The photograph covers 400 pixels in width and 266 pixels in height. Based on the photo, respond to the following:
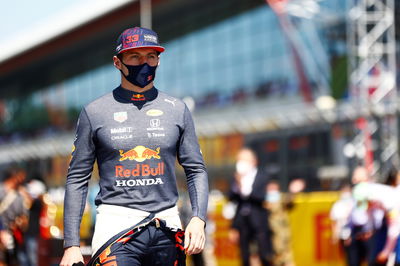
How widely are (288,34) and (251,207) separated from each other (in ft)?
71.7

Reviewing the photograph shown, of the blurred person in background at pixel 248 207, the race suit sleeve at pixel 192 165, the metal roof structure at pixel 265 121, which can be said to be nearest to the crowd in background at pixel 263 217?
the blurred person in background at pixel 248 207

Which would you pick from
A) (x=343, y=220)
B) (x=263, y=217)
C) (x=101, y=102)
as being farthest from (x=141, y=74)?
(x=343, y=220)

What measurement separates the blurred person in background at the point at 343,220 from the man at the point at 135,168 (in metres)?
7.38

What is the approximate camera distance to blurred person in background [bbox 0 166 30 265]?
1281 centimetres

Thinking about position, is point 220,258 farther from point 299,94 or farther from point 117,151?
point 299,94

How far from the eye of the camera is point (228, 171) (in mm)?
34281

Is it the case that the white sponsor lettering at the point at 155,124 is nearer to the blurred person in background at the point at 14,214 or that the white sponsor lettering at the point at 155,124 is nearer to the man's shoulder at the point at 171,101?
the man's shoulder at the point at 171,101

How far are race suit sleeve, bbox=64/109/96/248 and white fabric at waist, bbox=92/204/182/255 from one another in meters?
0.09

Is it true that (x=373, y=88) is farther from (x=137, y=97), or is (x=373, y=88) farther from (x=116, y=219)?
(x=116, y=219)

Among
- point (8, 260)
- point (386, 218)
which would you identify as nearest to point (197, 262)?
point (8, 260)

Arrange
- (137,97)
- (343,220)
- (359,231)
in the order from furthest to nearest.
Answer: (343,220) → (359,231) → (137,97)

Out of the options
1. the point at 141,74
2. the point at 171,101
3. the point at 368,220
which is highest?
the point at 141,74

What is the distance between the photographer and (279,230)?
44.4 feet

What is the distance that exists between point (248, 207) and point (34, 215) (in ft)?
10.6
